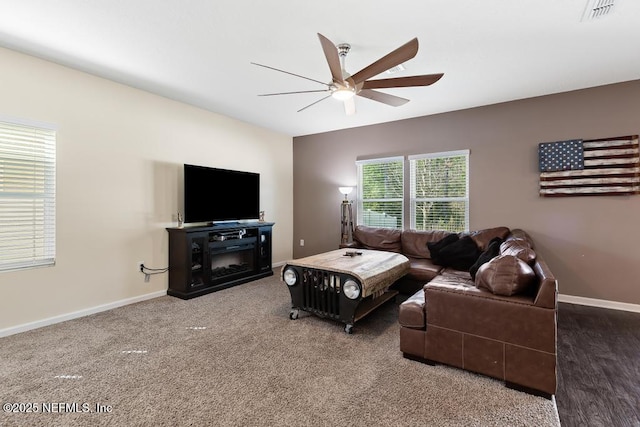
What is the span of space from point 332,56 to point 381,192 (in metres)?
3.39

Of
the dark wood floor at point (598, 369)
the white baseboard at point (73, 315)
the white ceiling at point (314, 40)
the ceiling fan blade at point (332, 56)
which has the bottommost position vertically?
the dark wood floor at point (598, 369)

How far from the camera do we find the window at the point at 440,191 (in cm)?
459

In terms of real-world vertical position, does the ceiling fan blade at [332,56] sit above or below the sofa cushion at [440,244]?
above

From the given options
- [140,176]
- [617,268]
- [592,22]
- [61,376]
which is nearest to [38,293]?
[61,376]

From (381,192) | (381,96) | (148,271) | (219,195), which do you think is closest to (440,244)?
(381,192)

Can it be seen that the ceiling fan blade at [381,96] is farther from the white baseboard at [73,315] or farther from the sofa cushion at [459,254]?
the white baseboard at [73,315]

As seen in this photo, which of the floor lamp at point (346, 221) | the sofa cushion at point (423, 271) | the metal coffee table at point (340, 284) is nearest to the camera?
the metal coffee table at point (340, 284)

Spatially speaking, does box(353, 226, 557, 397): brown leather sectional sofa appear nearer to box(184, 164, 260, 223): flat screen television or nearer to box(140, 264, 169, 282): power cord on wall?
box(184, 164, 260, 223): flat screen television

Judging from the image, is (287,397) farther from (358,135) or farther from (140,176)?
(358,135)

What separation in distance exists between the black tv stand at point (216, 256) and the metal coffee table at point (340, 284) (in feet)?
4.86

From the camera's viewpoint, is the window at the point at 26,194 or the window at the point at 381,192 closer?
the window at the point at 26,194

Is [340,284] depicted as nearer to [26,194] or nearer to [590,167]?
[26,194]

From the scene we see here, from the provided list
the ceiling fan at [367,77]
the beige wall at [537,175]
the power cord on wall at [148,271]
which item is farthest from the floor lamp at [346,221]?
the power cord on wall at [148,271]

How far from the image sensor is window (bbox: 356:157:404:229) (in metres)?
5.15
